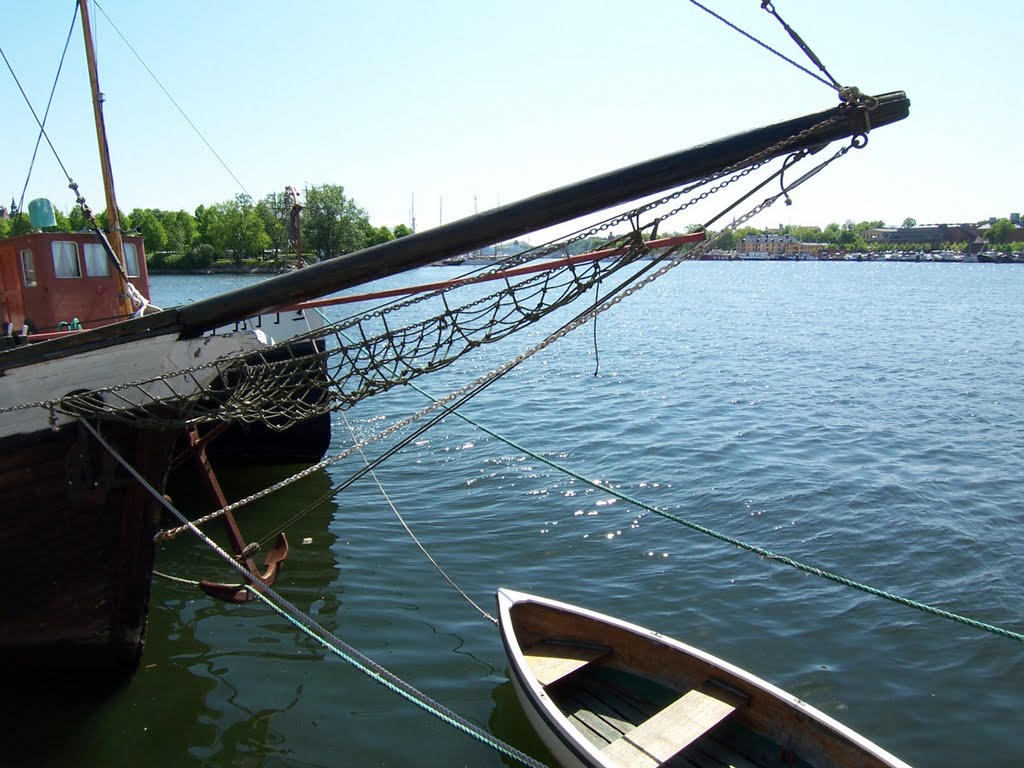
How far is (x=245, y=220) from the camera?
102 metres

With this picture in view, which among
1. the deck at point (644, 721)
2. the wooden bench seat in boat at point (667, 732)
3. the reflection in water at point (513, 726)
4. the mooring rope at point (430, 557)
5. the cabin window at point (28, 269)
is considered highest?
the cabin window at point (28, 269)

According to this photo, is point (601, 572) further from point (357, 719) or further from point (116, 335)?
point (116, 335)

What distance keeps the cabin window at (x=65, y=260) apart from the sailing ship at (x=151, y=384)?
634cm

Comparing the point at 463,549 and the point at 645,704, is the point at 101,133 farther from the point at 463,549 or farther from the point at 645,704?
the point at 645,704

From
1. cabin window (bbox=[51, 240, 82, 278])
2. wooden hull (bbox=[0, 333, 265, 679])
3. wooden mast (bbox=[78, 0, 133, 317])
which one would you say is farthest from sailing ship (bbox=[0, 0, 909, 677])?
cabin window (bbox=[51, 240, 82, 278])

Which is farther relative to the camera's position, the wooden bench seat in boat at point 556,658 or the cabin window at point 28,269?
the cabin window at point 28,269

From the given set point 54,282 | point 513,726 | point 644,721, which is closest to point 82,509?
point 513,726

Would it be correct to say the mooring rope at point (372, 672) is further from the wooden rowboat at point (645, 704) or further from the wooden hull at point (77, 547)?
the wooden rowboat at point (645, 704)

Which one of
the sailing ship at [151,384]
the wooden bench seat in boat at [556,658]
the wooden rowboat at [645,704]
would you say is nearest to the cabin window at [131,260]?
the sailing ship at [151,384]

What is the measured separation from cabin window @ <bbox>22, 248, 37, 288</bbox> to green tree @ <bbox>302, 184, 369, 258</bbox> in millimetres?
74150

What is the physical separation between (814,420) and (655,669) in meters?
10.9

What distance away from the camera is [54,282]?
10969 millimetres

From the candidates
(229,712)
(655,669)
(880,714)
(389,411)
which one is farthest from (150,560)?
(389,411)

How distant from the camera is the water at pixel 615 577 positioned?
5.78 meters
